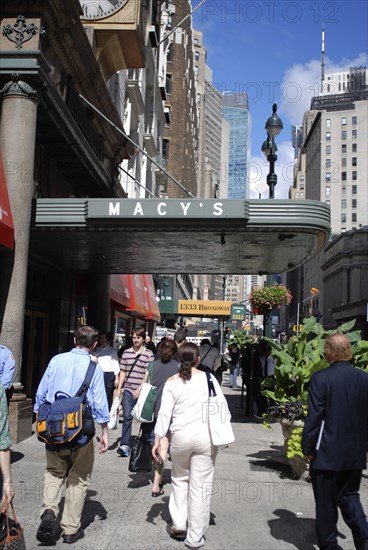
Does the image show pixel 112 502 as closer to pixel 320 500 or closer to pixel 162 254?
pixel 320 500

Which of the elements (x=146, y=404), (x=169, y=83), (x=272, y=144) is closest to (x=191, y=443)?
(x=146, y=404)

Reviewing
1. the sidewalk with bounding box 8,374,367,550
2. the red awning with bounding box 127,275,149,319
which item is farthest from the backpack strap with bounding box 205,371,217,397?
the red awning with bounding box 127,275,149,319

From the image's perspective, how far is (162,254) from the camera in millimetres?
14508

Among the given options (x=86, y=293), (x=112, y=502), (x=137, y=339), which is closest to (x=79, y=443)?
(x=112, y=502)

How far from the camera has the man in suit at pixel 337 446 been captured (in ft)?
14.4

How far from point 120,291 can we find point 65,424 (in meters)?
16.3

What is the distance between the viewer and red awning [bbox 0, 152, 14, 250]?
839 cm

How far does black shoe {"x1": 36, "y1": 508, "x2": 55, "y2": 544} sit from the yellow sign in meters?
29.7

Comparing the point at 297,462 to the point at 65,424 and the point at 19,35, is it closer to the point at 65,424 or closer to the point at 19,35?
the point at 65,424

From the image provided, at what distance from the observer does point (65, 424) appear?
15.6 feet

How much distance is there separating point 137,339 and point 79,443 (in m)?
3.82

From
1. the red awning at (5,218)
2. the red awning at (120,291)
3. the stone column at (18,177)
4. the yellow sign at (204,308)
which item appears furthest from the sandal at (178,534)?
the yellow sign at (204,308)

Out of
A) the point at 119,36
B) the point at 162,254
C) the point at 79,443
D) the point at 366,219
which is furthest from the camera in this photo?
the point at 366,219

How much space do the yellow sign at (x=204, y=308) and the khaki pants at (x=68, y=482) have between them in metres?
29.5
